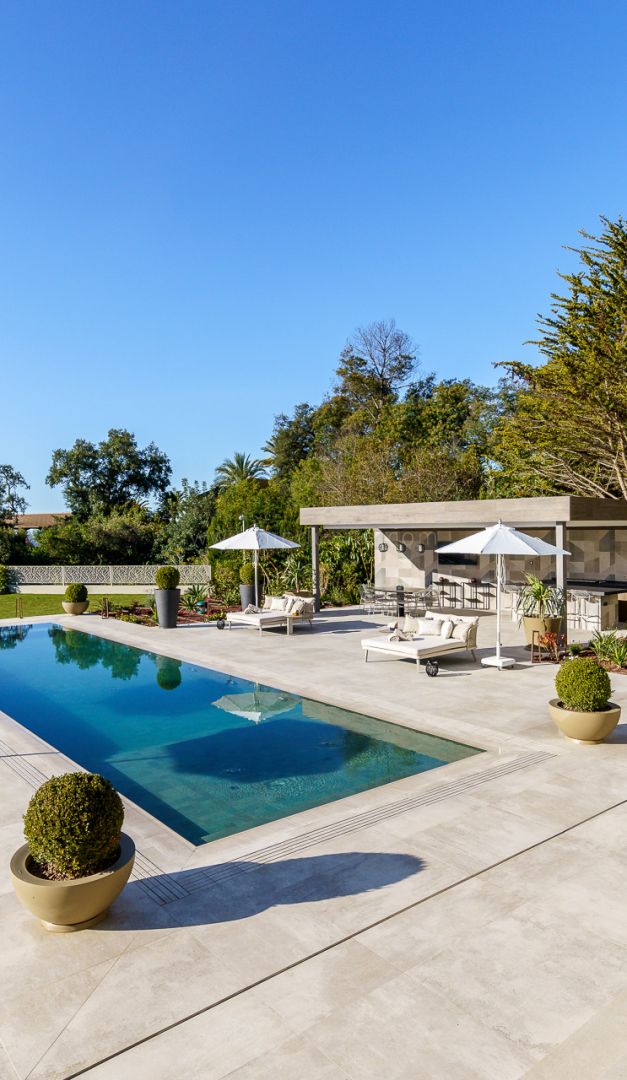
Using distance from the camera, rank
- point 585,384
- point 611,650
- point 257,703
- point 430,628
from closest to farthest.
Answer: point 257,703 < point 611,650 < point 430,628 < point 585,384

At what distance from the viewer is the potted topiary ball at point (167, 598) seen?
19438 millimetres

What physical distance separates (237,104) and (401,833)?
22.6m

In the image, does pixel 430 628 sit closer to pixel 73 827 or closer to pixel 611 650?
pixel 611 650

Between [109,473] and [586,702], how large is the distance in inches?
2049

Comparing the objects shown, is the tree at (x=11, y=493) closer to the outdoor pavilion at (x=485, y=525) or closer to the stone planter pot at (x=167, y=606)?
the stone planter pot at (x=167, y=606)

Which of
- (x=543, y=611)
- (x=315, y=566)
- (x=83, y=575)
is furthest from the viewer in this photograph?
(x=83, y=575)

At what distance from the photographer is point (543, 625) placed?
47.6 feet

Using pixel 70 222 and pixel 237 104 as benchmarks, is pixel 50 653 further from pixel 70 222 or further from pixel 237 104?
pixel 237 104

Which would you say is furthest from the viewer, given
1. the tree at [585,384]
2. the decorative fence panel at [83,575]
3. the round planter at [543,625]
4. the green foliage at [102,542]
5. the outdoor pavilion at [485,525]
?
the green foliage at [102,542]

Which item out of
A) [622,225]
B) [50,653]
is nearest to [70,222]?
[50,653]

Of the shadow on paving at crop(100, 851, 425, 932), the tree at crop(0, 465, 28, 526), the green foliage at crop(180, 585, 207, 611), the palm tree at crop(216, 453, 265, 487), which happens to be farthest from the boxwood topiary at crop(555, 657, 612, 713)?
the tree at crop(0, 465, 28, 526)

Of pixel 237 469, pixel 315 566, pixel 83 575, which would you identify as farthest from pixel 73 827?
pixel 237 469

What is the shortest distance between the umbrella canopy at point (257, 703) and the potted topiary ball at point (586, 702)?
14.7 ft

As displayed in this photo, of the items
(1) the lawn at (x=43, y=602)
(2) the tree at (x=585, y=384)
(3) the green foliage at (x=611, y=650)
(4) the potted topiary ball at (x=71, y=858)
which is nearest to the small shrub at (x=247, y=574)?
(1) the lawn at (x=43, y=602)
